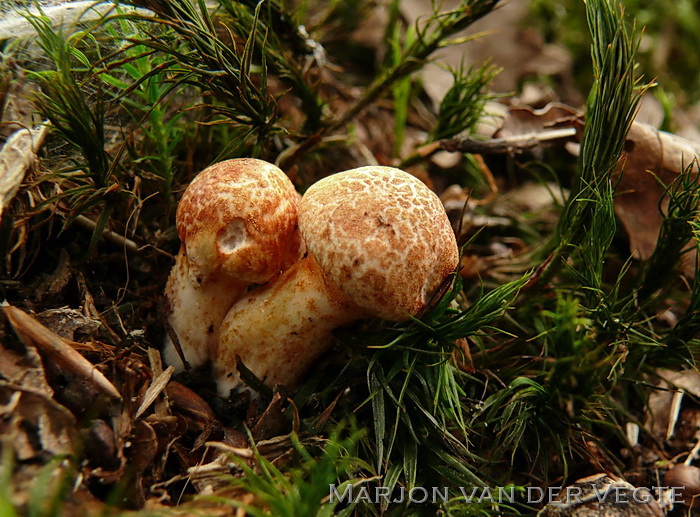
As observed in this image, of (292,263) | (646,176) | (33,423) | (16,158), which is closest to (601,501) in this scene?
(292,263)

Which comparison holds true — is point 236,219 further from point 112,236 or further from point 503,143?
point 503,143

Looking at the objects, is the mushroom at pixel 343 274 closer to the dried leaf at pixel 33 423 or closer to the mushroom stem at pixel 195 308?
the mushroom stem at pixel 195 308

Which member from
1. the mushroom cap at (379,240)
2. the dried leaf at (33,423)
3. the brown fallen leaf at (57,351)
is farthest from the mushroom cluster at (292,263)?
the dried leaf at (33,423)

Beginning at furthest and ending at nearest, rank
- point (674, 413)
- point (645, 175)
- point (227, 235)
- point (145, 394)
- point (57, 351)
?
1. point (645, 175)
2. point (674, 413)
3. point (227, 235)
4. point (145, 394)
5. point (57, 351)

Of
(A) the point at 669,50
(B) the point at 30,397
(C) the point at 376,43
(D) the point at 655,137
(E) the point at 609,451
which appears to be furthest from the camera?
(A) the point at 669,50

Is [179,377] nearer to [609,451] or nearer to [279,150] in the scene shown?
[279,150]

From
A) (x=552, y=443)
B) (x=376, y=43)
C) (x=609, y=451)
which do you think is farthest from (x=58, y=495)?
(x=376, y=43)
